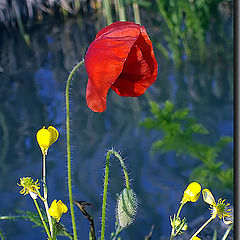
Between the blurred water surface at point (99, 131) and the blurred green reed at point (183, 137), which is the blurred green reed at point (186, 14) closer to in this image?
the blurred water surface at point (99, 131)

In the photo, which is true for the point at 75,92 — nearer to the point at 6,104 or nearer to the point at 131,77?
the point at 6,104

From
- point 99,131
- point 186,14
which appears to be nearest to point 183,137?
point 99,131

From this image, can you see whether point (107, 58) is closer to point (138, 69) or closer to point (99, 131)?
point (138, 69)

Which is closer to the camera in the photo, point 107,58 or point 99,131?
point 107,58

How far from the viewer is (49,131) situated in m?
0.55

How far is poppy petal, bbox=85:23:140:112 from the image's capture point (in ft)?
1.63

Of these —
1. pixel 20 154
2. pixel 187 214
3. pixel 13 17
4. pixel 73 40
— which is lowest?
pixel 187 214

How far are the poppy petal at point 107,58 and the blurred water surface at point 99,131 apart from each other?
552 millimetres

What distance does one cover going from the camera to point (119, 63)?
0.49 metres

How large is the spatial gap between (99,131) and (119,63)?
4.56ft

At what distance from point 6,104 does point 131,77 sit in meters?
1.74

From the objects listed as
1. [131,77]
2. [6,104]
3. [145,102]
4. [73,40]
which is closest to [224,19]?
[73,40]

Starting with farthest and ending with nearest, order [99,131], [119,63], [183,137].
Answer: [99,131] → [183,137] → [119,63]

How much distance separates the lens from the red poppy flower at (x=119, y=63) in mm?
500
